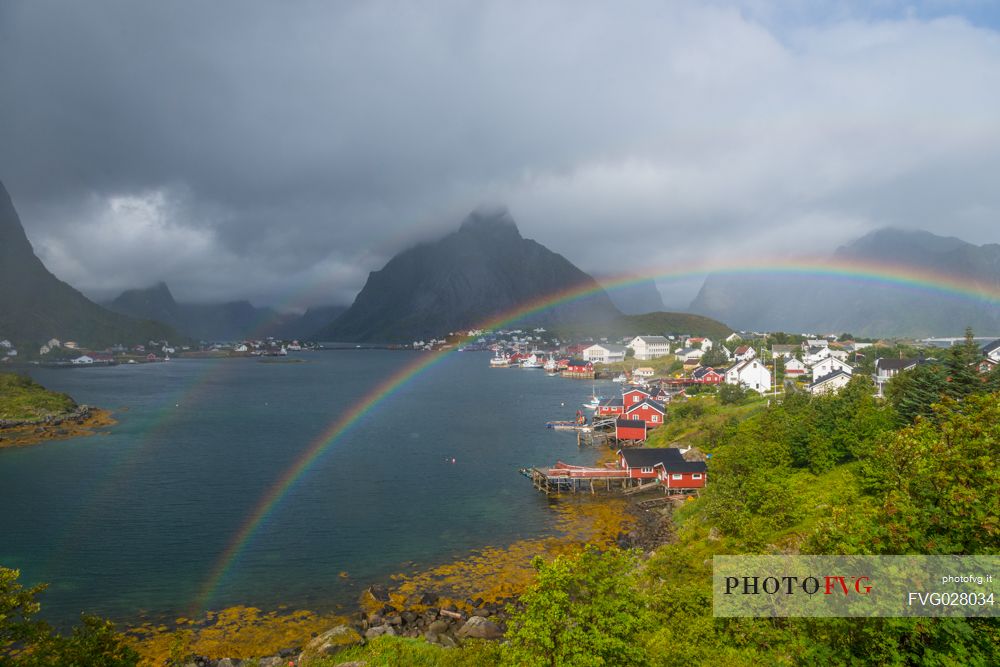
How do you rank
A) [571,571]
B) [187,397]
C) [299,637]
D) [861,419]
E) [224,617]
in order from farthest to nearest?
[187,397] → [861,419] → [224,617] → [299,637] → [571,571]

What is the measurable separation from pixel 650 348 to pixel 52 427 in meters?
96.1

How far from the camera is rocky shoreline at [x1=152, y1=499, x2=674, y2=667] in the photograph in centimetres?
1486

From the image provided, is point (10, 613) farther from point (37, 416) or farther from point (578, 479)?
point (37, 416)

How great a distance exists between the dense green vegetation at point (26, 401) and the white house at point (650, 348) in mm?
92572

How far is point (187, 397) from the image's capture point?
71.8 meters

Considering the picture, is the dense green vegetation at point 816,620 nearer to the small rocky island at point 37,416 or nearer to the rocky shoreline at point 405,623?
the rocky shoreline at point 405,623

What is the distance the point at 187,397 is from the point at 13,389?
18.8 meters

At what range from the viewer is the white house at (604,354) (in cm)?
11800

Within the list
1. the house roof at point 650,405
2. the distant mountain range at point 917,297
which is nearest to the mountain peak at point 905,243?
the distant mountain range at point 917,297

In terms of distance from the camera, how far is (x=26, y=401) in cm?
5194

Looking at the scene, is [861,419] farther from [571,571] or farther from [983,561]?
[571,571]

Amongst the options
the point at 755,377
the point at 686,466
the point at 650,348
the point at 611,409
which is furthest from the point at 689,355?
the point at 686,466

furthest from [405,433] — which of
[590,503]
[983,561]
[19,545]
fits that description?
[983,561]

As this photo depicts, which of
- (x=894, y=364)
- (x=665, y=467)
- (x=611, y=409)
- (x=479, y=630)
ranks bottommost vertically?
(x=479, y=630)
